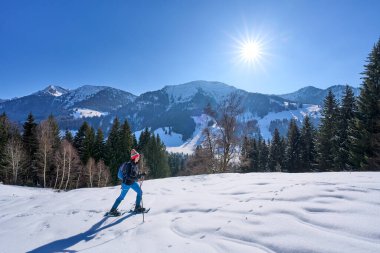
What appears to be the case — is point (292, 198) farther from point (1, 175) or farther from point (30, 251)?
point (1, 175)

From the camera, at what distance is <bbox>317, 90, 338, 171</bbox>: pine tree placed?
3427cm

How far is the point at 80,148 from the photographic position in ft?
160

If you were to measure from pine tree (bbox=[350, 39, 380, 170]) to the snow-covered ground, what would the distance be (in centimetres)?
1916

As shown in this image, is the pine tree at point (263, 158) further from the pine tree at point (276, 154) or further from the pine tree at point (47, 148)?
the pine tree at point (47, 148)

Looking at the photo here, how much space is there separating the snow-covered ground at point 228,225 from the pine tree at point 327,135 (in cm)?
2928

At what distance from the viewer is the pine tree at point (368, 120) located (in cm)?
2328

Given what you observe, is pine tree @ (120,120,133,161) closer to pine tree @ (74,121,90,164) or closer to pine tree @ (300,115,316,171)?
pine tree @ (74,121,90,164)

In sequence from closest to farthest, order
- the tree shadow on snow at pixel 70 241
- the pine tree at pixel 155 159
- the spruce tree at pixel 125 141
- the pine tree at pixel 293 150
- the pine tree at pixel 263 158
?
the tree shadow on snow at pixel 70 241, the pine tree at pixel 293 150, the spruce tree at pixel 125 141, the pine tree at pixel 263 158, the pine tree at pixel 155 159

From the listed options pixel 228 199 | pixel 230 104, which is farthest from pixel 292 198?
pixel 230 104

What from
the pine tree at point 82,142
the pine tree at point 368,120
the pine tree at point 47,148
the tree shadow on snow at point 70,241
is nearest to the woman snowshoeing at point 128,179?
the tree shadow on snow at point 70,241

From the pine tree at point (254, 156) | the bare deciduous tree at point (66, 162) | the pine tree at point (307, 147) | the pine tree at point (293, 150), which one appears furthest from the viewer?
the pine tree at point (254, 156)

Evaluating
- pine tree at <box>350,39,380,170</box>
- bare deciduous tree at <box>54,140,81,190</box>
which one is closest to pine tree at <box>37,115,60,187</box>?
bare deciduous tree at <box>54,140,81,190</box>

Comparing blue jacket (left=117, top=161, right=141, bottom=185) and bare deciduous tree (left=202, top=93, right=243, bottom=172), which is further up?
bare deciduous tree (left=202, top=93, right=243, bottom=172)

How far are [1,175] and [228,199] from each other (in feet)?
145
